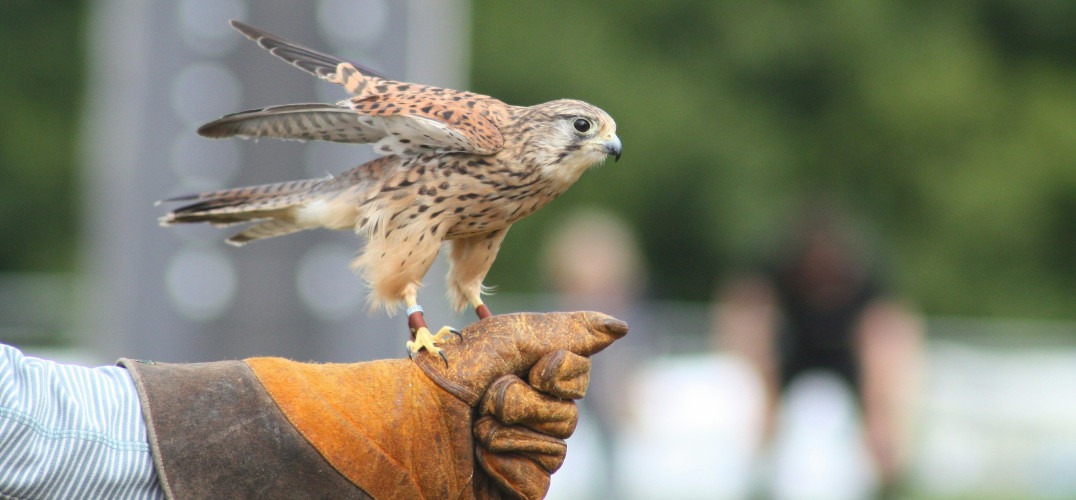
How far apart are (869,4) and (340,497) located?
14886mm

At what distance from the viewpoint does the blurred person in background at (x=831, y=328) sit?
554cm

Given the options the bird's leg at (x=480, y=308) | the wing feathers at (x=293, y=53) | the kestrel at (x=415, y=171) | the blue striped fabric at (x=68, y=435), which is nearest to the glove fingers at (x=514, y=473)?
the kestrel at (x=415, y=171)

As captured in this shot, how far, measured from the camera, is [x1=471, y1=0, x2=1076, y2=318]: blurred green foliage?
15.1 meters

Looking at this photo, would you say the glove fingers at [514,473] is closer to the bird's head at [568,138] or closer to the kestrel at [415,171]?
the kestrel at [415,171]

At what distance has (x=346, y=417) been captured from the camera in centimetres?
216

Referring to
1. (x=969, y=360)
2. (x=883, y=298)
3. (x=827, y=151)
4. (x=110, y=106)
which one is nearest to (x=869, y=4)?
(x=827, y=151)

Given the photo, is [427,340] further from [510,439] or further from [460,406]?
[510,439]

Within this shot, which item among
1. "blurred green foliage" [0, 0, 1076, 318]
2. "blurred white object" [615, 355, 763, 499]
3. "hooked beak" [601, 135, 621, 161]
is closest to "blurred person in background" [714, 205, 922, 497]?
"blurred white object" [615, 355, 763, 499]

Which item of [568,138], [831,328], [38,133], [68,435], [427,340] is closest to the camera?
[68,435]

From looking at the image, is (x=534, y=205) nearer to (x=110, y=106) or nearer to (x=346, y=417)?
(x=346, y=417)

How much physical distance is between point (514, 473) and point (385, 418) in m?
0.28

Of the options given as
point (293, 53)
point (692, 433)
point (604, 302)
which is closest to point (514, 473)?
point (293, 53)

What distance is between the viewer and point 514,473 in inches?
90.3

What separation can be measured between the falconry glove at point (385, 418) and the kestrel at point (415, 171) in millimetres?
150
